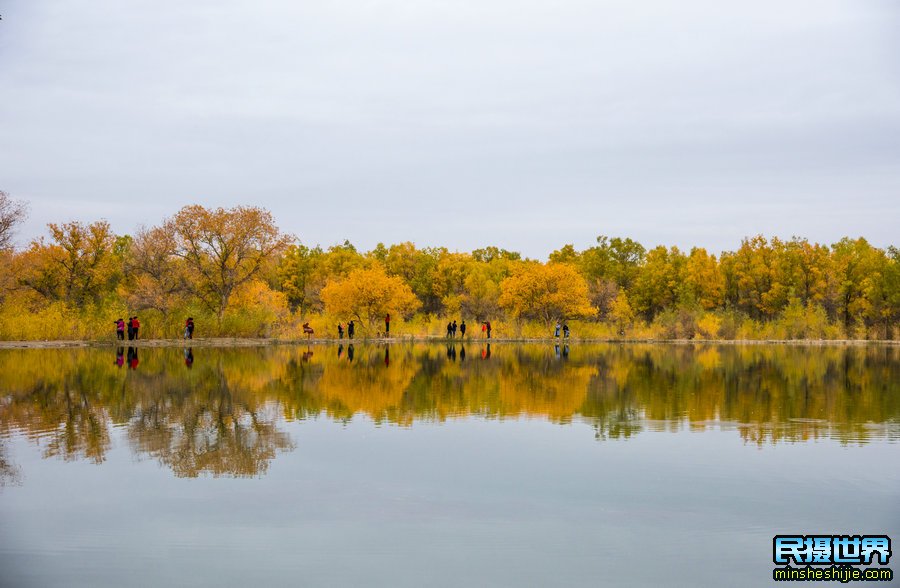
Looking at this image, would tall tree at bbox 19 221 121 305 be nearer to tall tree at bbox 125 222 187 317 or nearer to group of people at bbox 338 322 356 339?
tall tree at bbox 125 222 187 317

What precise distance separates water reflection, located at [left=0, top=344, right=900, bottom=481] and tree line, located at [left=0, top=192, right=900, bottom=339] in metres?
20.5

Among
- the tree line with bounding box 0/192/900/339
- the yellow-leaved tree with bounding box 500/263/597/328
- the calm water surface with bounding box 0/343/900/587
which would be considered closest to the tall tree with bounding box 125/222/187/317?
the tree line with bounding box 0/192/900/339

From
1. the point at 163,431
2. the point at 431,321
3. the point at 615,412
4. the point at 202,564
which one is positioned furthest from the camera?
the point at 431,321

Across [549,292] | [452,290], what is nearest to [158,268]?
[549,292]

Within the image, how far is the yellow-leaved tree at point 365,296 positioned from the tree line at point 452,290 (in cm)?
11

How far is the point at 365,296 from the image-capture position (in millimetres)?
65250

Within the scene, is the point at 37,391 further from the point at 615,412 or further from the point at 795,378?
the point at 795,378

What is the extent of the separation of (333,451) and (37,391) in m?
14.1

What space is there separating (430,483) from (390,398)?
11201 mm

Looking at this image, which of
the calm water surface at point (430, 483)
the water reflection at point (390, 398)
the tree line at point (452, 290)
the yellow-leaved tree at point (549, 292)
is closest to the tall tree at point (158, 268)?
the tree line at point (452, 290)

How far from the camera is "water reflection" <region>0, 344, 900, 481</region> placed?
1667cm

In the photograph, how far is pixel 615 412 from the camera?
67.6ft

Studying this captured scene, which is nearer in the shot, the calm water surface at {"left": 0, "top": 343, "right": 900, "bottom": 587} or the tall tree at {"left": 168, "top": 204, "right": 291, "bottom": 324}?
the calm water surface at {"left": 0, "top": 343, "right": 900, "bottom": 587}

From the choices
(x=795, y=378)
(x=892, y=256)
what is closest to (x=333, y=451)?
(x=795, y=378)
